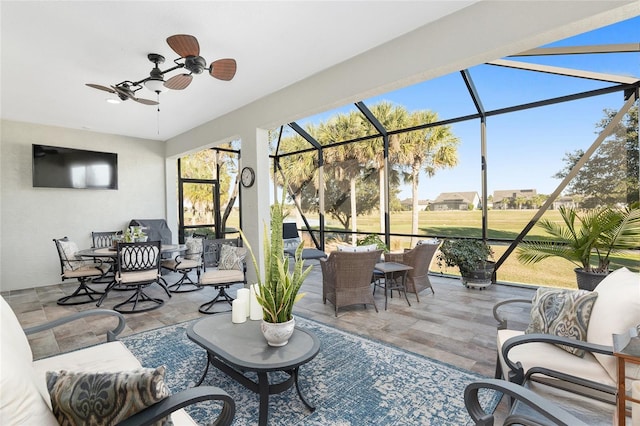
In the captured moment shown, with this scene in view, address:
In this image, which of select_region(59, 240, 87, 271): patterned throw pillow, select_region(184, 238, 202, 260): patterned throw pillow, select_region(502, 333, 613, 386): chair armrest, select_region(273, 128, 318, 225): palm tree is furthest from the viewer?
select_region(273, 128, 318, 225): palm tree

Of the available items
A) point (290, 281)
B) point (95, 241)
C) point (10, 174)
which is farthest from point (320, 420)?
point (10, 174)

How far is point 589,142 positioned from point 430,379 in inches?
172

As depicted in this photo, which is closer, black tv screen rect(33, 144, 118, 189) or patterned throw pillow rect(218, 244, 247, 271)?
patterned throw pillow rect(218, 244, 247, 271)

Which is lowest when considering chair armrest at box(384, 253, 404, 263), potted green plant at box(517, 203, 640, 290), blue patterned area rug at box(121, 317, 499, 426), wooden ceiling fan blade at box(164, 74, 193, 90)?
blue patterned area rug at box(121, 317, 499, 426)

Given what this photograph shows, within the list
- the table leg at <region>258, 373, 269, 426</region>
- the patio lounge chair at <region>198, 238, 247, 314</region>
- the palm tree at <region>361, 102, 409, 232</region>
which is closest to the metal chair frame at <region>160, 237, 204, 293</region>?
the patio lounge chair at <region>198, 238, 247, 314</region>

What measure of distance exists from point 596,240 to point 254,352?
3740 millimetres

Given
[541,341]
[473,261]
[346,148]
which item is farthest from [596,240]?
[346,148]

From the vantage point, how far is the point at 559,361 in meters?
1.69

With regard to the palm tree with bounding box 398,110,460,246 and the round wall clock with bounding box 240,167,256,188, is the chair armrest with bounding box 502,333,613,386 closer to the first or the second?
the round wall clock with bounding box 240,167,256,188

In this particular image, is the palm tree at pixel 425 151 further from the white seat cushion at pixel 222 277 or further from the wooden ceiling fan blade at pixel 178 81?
the wooden ceiling fan blade at pixel 178 81

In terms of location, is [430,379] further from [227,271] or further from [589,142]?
[589,142]

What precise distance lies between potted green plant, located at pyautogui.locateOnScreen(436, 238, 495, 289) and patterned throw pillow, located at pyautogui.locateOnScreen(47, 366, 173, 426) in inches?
194

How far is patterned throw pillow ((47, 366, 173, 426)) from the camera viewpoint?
94 centimetres

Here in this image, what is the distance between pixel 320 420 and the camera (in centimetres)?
195
